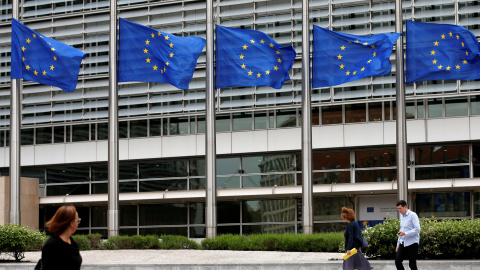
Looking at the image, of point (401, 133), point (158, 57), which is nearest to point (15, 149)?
point (158, 57)

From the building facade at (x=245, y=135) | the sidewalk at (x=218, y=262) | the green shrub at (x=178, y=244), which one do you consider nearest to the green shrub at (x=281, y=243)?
the green shrub at (x=178, y=244)

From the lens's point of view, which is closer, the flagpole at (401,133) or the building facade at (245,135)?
the flagpole at (401,133)

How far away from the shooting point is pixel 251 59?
2683 cm

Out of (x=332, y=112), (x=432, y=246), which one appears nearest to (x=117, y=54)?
(x=332, y=112)

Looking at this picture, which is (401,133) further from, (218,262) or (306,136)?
(218,262)

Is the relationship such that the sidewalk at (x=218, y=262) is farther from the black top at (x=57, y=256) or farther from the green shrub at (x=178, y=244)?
the black top at (x=57, y=256)

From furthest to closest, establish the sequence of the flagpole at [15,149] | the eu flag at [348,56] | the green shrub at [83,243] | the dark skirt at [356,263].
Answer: the flagpole at [15,149] < the green shrub at [83,243] < the eu flag at [348,56] < the dark skirt at [356,263]

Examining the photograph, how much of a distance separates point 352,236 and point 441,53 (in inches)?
509

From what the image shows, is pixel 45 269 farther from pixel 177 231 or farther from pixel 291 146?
pixel 177 231

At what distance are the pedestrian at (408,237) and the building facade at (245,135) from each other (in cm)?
1790

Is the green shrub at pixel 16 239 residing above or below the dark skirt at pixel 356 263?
below

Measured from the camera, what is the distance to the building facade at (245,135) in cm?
3312

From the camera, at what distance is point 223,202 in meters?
36.9

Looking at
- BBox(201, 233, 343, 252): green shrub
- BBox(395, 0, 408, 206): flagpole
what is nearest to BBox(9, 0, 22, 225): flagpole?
BBox(201, 233, 343, 252): green shrub
